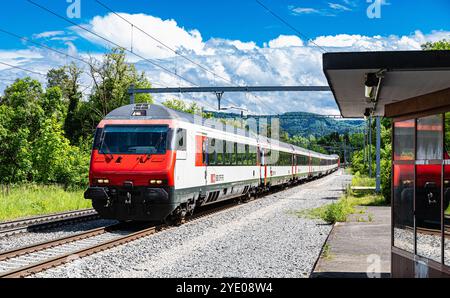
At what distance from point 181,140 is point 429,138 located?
9238 mm

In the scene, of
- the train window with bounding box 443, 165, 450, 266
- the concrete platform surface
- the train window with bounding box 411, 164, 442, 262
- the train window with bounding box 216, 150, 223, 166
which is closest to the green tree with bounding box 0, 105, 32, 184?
the train window with bounding box 216, 150, 223, 166

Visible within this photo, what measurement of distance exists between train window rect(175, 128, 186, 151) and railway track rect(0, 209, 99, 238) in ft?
12.2

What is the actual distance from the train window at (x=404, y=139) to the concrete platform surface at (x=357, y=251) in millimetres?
2220

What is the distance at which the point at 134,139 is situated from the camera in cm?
1502

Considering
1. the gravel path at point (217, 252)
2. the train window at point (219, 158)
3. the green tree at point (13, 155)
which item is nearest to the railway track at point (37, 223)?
the gravel path at point (217, 252)

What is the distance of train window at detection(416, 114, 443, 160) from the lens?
21.7 ft

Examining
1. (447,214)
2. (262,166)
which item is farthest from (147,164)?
(262,166)

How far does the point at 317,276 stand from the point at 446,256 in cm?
288

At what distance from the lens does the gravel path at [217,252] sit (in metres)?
9.66

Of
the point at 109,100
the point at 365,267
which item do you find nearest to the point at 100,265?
the point at 365,267

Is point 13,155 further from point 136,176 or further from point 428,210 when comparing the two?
point 428,210

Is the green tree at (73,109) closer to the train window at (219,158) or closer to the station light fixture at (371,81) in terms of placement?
the train window at (219,158)

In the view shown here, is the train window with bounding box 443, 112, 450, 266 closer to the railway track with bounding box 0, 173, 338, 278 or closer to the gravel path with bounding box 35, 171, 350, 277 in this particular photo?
the gravel path with bounding box 35, 171, 350, 277
